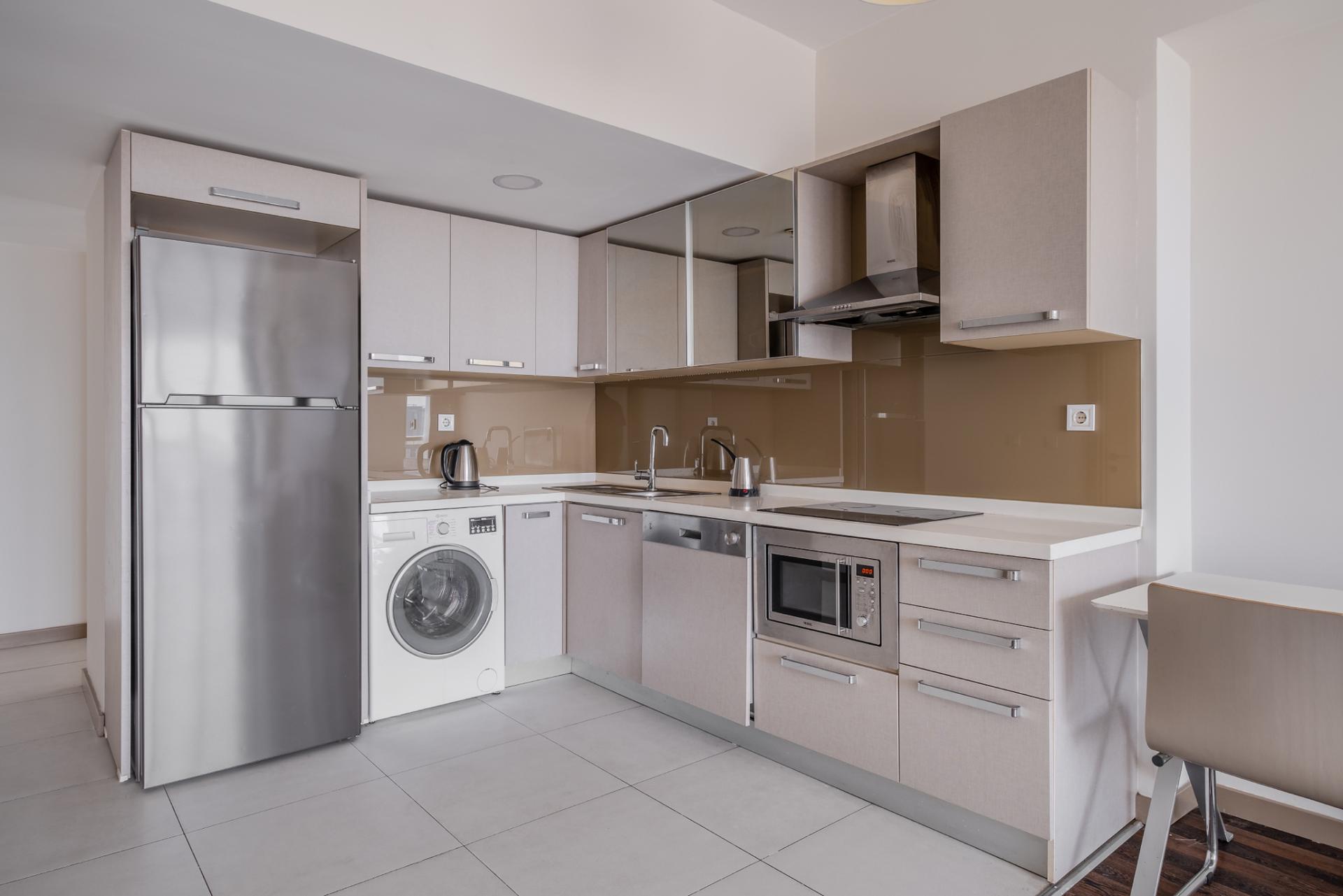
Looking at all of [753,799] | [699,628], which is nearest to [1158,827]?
[753,799]

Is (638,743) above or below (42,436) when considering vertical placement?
below

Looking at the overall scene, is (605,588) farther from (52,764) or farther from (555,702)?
(52,764)

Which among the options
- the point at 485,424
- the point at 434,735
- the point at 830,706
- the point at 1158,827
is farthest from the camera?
the point at 485,424

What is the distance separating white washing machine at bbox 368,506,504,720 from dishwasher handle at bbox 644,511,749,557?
2.45ft

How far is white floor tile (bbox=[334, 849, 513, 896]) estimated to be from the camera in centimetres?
198

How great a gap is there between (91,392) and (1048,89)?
12.1ft

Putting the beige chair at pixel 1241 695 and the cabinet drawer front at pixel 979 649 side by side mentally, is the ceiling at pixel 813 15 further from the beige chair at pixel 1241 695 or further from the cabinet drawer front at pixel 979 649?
the beige chair at pixel 1241 695

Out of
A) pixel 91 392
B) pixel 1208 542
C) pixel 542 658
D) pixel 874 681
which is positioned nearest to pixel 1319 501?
pixel 1208 542

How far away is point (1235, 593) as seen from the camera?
78.3 inches

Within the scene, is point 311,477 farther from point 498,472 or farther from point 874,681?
point 874,681

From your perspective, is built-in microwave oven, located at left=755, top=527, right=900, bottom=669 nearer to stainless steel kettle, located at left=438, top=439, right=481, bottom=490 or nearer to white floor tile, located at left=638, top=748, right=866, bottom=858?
white floor tile, located at left=638, top=748, right=866, bottom=858

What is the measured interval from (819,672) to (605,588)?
3.93ft

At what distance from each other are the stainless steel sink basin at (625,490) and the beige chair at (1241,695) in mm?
2010

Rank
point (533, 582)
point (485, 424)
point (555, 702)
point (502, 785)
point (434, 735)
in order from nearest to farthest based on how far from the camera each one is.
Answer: point (502, 785) < point (434, 735) < point (555, 702) < point (533, 582) < point (485, 424)
